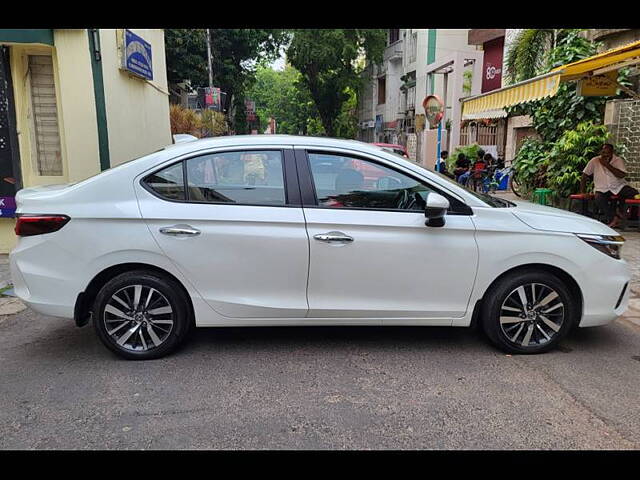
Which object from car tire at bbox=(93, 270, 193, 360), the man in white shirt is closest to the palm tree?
the man in white shirt

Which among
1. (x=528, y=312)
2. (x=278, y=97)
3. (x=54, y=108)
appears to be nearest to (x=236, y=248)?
(x=528, y=312)

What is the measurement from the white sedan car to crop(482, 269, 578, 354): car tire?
11mm

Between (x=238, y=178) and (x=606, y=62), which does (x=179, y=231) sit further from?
(x=606, y=62)

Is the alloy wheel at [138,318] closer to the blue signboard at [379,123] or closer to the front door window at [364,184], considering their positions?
the front door window at [364,184]

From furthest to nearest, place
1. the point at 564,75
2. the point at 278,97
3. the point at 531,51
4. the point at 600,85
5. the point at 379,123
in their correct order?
the point at 278,97 → the point at 379,123 → the point at 531,51 → the point at 600,85 → the point at 564,75

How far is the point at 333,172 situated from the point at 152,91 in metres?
8.01

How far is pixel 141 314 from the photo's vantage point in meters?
3.82

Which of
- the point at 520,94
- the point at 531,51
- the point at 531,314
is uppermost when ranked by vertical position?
the point at 531,51

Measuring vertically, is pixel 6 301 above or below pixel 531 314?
below

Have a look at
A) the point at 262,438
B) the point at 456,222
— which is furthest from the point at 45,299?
the point at 456,222

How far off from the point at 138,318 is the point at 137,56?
21.1 ft

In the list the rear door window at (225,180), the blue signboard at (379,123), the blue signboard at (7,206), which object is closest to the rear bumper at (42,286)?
the rear door window at (225,180)

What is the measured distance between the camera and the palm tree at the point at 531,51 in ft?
43.9

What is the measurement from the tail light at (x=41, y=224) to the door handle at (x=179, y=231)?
0.74 metres
